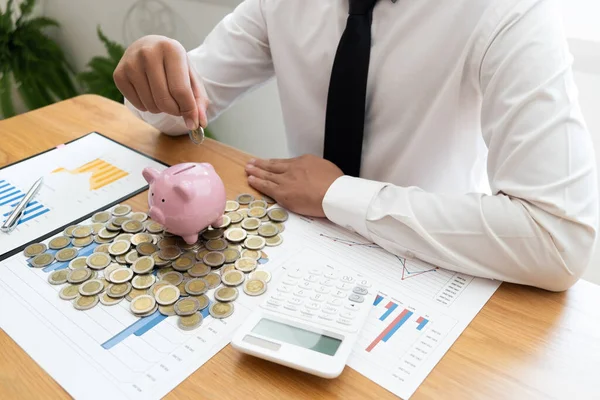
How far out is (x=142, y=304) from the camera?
1.97 ft

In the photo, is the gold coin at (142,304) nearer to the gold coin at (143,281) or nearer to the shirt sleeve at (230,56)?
the gold coin at (143,281)

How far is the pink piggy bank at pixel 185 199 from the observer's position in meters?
0.65

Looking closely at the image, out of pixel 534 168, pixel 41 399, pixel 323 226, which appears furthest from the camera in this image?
pixel 323 226

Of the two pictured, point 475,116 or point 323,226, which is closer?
point 323,226

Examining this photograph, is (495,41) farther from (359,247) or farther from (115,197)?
(115,197)

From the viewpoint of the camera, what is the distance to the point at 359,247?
2.33 feet

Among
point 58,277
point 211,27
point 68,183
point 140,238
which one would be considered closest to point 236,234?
point 140,238

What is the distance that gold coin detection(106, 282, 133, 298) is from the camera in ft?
2.01

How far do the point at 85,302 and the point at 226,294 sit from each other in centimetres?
17

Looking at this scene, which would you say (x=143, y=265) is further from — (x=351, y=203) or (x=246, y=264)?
(x=351, y=203)

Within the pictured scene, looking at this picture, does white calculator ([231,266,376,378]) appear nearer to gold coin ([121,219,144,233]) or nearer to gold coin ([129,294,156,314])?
gold coin ([129,294,156,314])

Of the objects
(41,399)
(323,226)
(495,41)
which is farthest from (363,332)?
(495,41)

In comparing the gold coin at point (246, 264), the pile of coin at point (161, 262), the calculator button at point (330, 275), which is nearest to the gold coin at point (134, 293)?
the pile of coin at point (161, 262)

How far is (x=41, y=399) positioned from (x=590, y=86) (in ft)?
3.77
